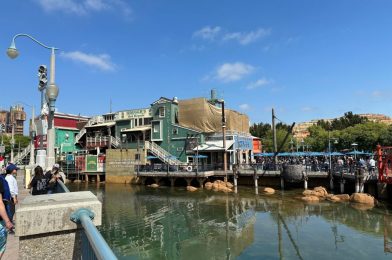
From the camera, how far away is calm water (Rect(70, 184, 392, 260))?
15117 millimetres

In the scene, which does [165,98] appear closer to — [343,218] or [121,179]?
[121,179]

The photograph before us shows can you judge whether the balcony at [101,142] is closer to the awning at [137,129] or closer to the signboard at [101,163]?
the signboard at [101,163]

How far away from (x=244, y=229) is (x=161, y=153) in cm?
2717

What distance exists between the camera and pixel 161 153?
4522 centimetres

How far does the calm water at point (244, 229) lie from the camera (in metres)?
15.1

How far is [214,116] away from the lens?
48969mm

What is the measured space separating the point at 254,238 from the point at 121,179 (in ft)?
98.0

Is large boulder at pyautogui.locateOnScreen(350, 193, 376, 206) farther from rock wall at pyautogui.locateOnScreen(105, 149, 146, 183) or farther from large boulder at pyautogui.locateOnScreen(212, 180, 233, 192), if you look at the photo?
rock wall at pyautogui.locateOnScreen(105, 149, 146, 183)

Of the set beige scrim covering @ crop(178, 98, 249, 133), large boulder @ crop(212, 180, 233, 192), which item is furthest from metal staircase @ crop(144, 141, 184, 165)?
large boulder @ crop(212, 180, 233, 192)

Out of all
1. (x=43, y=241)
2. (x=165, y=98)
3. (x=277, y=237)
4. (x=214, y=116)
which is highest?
(x=165, y=98)

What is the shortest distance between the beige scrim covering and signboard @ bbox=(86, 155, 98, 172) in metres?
14.3

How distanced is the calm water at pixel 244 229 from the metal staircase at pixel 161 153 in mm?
13580

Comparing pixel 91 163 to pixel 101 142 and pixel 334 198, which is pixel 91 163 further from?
pixel 334 198

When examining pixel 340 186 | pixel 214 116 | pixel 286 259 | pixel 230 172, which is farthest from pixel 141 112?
pixel 286 259
